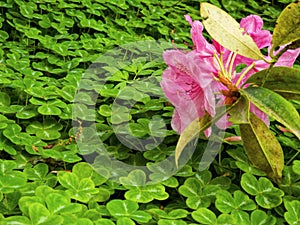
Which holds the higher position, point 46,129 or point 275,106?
point 275,106

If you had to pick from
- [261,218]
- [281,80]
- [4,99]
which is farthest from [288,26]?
[4,99]

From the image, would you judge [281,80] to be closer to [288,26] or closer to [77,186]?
[288,26]

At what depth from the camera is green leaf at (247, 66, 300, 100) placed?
2.76 feet

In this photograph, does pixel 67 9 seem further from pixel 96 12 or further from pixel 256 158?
pixel 256 158

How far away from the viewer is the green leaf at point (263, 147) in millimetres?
836

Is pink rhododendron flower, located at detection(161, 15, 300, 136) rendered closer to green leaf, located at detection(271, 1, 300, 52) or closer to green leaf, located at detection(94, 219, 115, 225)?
green leaf, located at detection(271, 1, 300, 52)

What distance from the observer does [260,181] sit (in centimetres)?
89

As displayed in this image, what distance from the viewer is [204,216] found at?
31.1 inches

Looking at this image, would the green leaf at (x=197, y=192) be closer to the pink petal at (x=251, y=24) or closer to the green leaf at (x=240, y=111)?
the green leaf at (x=240, y=111)

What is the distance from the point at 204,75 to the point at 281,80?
0.43ft

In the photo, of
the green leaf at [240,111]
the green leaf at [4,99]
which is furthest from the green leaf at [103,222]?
the green leaf at [4,99]

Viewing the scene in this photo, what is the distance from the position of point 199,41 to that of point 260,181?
27cm

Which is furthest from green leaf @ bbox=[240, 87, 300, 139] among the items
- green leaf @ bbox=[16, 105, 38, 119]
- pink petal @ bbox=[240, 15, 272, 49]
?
green leaf @ bbox=[16, 105, 38, 119]

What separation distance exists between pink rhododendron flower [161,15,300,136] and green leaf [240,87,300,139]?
5cm
